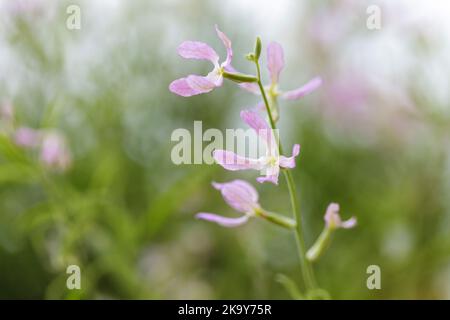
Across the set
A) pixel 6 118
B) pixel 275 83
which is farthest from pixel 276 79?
pixel 6 118

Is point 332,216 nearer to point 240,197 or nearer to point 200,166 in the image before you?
point 240,197

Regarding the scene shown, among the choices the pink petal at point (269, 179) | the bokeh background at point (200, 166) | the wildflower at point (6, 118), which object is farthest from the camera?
the bokeh background at point (200, 166)

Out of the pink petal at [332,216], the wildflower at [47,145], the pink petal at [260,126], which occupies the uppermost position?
the wildflower at [47,145]

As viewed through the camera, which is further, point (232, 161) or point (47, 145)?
point (47, 145)

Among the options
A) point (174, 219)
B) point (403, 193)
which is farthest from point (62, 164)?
point (403, 193)

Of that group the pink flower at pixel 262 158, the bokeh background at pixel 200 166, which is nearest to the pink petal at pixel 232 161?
the pink flower at pixel 262 158

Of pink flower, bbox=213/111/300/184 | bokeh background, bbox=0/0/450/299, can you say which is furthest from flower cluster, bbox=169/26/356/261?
bokeh background, bbox=0/0/450/299

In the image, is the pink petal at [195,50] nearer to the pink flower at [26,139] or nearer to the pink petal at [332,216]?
the pink petal at [332,216]
